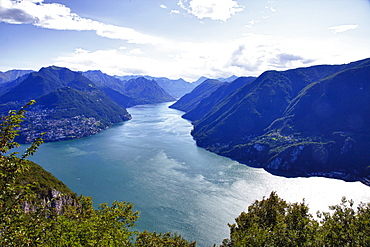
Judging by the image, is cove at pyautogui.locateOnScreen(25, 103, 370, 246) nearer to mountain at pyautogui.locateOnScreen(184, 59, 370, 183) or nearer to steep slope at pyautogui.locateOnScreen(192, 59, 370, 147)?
mountain at pyautogui.locateOnScreen(184, 59, 370, 183)

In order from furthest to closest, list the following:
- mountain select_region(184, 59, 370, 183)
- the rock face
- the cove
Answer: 1. mountain select_region(184, 59, 370, 183)
2. the cove
3. the rock face

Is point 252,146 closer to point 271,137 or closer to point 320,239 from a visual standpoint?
point 271,137

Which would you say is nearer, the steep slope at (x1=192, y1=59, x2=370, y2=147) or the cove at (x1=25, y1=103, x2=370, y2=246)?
the cove at (x1=25, y1=103, x2=370, y2=246)

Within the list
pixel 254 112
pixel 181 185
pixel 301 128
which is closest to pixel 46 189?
pixel 181 185

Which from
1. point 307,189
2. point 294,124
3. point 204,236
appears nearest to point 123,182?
point 204,236

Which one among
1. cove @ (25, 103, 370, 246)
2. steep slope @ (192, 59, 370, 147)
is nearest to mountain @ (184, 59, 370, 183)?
steep slope @ (192, 59, 370, 147)
